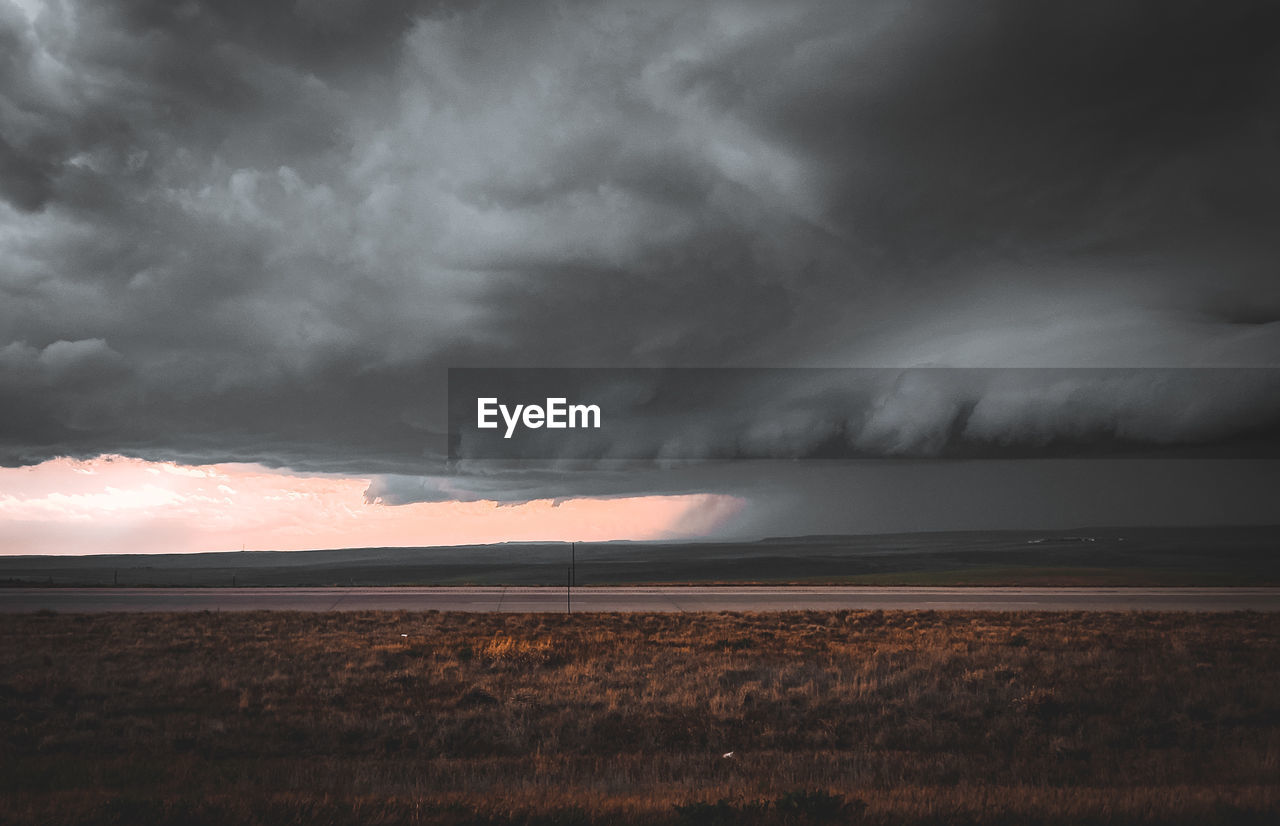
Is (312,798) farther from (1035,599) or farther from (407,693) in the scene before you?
(1035,599)

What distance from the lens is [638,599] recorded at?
43.3 meters

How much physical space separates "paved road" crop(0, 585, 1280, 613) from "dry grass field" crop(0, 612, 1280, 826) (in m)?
10.5

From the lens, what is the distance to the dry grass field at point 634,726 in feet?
27.8

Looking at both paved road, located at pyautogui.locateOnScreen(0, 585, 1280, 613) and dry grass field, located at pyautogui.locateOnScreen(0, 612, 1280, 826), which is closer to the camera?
dry grass field, located at pyautogui.locateOnScreen(0, 612, 1280, 826)

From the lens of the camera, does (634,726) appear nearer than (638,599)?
Yes

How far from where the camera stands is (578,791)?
10016 millimetres

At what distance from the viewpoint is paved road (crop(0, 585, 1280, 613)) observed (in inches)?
1543

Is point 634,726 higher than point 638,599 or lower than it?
higher

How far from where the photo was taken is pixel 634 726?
51.6 ft

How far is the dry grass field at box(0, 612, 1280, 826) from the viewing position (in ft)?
27.8

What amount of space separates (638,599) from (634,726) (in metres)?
27.9

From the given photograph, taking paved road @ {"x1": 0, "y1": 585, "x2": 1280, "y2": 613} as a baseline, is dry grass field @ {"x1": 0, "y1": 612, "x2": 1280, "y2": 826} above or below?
above

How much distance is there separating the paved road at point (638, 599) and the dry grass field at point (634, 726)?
10470 millimetres

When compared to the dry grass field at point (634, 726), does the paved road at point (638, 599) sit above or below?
below
